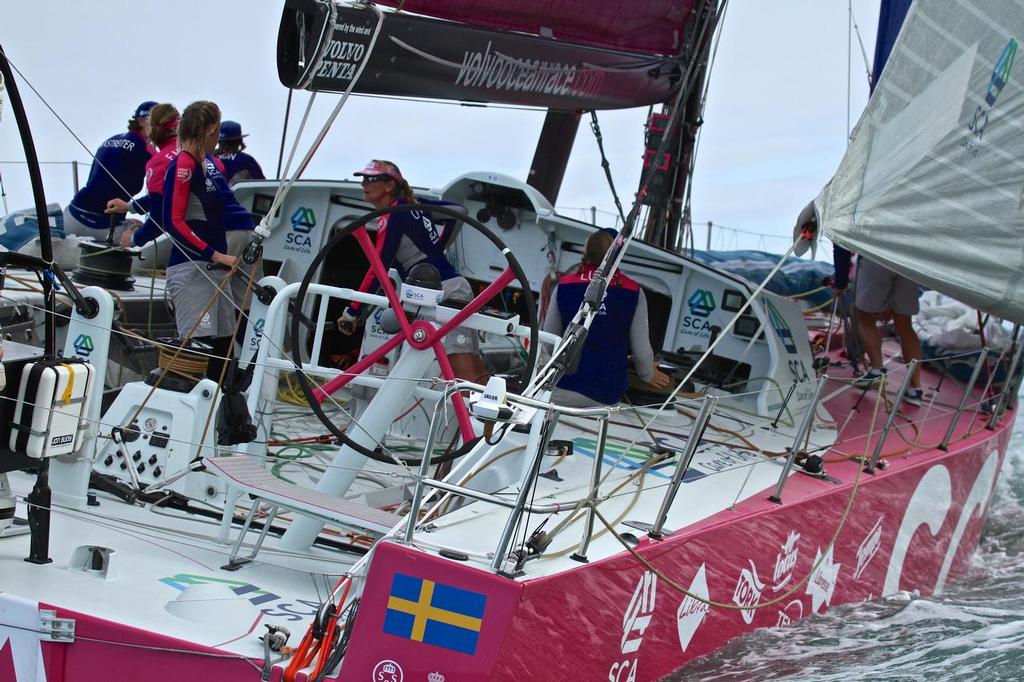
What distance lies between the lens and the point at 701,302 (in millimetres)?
6004

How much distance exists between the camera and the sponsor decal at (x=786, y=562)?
13.6 feet

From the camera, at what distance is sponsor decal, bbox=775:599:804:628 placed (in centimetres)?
427

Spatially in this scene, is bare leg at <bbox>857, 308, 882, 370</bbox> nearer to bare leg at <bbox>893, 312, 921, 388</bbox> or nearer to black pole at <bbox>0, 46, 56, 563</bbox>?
bare leg at <bbox>893, 312, 921, 388</bbox>

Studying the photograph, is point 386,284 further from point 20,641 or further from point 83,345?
point 20,641

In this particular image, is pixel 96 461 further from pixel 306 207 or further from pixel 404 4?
pixel 306 207

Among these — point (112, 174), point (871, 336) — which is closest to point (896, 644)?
point (871, 336)

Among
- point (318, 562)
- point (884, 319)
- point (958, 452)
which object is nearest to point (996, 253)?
point (958, 452)

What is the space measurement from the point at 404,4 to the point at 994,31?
2.42 meters

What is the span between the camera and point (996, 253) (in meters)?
4.76

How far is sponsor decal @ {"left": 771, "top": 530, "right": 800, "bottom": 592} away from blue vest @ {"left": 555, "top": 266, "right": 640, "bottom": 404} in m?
0.96

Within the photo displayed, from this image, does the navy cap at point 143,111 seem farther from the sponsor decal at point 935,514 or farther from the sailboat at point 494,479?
the sponsor decal at point 935,514

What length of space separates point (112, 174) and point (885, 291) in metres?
4.32

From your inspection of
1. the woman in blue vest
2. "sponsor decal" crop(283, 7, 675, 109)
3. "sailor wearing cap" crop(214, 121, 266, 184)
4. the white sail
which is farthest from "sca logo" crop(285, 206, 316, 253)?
the white sail

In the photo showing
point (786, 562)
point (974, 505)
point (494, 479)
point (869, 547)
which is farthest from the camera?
point (974, 505)
